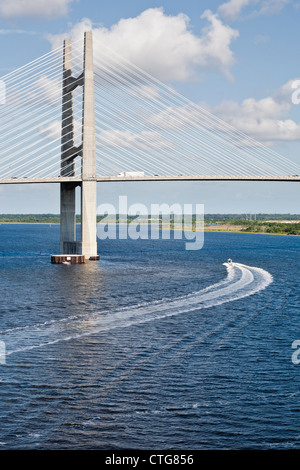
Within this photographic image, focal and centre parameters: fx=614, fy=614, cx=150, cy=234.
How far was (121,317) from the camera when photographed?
4109 centimetres

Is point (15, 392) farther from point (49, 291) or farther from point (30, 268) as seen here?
point (30, 268)

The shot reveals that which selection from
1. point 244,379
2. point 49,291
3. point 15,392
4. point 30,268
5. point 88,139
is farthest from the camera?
point 88,139

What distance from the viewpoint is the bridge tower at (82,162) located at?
8481 cm

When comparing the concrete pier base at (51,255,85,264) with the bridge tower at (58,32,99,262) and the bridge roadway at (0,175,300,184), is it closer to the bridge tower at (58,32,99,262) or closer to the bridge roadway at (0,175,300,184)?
the bridge tower at (58,32,99,262)

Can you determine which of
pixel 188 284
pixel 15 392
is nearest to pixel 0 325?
pixel 15 392

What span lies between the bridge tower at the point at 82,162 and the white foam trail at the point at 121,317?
28320mm

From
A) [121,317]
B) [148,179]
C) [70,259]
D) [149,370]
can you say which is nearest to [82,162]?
[148,179]

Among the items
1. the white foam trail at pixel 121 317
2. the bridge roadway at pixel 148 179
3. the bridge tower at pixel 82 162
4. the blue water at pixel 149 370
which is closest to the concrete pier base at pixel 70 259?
the bridge tower at pixel 82 162

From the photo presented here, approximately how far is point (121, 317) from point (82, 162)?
47.0 m

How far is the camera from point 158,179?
90125mm

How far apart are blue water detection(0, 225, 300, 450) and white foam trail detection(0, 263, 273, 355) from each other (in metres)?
0.10

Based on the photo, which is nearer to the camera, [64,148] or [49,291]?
[49,291]

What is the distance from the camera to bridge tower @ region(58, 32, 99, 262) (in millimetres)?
84812

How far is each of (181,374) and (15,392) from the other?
7257mm
